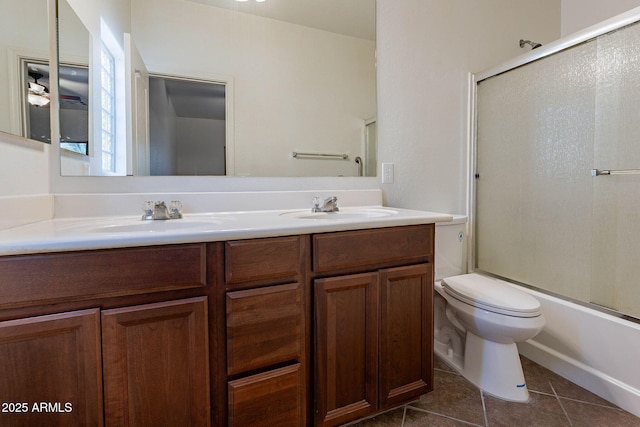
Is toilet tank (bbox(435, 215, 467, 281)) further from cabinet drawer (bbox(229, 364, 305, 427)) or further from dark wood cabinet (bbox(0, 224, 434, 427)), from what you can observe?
cabinet drawer (bbox(229, 364, 305, 427))

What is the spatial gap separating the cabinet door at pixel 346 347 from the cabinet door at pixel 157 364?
1.24 ft

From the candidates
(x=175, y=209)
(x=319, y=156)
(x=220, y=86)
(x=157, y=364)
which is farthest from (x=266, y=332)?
(x=220, y=86)

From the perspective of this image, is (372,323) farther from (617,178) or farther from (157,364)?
(617,178)

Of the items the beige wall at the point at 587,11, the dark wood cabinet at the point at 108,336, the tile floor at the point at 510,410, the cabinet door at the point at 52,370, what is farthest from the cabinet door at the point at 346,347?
the beige wall at the point at 587,11

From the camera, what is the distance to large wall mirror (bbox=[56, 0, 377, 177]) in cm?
130

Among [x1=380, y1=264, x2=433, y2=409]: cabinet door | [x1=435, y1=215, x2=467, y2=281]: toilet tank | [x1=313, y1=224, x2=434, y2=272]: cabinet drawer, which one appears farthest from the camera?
[x1=435, y1=215, x2=467, y2=281]: toilet tank

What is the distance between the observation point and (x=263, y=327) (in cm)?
98

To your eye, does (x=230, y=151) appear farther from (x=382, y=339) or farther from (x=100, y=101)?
(x=382, y=339)

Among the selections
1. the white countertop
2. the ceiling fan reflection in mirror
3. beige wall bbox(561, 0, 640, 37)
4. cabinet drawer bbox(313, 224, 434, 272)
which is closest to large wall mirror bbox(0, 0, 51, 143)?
the ceiling fan reflection in mirror

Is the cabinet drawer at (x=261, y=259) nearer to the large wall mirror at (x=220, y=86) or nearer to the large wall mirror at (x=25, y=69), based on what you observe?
the large wall mirror at (x=220, y=86)

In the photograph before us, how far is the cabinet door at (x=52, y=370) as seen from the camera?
0.74m

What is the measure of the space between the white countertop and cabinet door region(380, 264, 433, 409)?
0.23 m

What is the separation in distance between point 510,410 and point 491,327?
1.16 feet

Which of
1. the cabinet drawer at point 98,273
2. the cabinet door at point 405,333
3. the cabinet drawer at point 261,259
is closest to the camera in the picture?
the cabinet drawer at point 98,273
